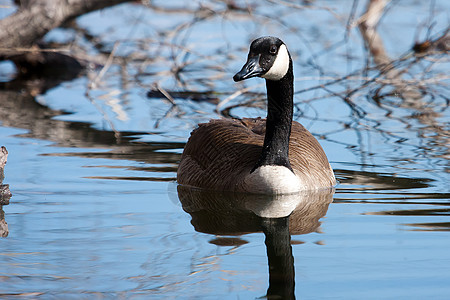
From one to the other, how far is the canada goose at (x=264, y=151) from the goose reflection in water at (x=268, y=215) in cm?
11

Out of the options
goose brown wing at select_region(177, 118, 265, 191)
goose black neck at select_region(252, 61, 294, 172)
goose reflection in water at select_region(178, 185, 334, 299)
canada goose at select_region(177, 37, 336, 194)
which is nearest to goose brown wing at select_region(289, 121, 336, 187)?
canada goose at select_region(177, 37, 336, 194)

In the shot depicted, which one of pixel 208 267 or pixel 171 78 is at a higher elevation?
pixel 171 78

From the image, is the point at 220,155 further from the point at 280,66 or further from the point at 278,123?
the point at 280,66

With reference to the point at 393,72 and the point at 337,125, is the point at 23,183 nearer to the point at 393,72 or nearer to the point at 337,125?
the point at 337,125

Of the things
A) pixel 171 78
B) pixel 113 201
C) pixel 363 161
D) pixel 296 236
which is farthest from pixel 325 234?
pixel 171 78

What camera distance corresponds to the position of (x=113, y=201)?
313 inches

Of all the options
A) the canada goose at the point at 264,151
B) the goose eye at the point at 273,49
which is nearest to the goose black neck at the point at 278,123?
the canada goose at the point at 264,151

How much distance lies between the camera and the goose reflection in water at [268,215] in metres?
6.21

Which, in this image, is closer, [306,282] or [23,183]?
[306,282]

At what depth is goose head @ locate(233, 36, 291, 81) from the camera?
7.77 metres

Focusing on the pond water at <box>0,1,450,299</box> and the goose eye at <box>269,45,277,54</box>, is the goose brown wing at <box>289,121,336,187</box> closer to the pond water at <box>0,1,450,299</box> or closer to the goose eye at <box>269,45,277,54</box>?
the pond water at <box>0,1,450,299</box>

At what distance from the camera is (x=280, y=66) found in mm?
8062

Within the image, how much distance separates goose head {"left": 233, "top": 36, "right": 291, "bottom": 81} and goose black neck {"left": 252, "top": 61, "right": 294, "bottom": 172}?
198mm

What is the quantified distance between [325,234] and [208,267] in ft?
4.46
